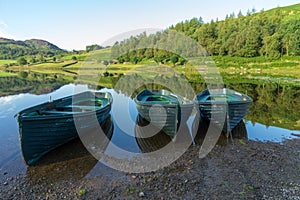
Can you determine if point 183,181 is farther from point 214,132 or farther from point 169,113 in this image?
point 214,132

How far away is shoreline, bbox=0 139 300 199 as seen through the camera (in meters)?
6.90

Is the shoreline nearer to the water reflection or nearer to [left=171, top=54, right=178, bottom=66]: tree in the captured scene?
the water reflection

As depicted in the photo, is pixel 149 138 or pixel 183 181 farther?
pixel 149 138

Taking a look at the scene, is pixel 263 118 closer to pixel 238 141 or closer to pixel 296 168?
pixel 238 141

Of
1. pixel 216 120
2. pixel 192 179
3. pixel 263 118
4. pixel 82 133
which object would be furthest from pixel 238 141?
pixel 82 133

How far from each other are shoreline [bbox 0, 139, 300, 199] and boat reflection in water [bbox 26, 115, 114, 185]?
0.13ft

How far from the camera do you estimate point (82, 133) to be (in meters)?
11.4

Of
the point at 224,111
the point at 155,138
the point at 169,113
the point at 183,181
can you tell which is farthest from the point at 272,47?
the point at 183,181

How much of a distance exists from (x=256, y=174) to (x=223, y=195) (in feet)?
6.91

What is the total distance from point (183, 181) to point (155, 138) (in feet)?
16.2

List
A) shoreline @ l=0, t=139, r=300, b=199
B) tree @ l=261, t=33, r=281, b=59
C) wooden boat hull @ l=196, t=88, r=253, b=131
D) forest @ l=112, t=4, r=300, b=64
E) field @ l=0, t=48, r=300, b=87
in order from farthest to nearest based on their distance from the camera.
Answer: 1. forest @ l=112, t=4, r=300, b=64
2. tree @ l=261, t=33, r=281, b=59
3. field @ l=0, t=48, r=300, b=87
4. wooden boat hull @ l=196, t=88, r=253, b=131
5. shoreline @ l=0, t=139, r=300, b=199

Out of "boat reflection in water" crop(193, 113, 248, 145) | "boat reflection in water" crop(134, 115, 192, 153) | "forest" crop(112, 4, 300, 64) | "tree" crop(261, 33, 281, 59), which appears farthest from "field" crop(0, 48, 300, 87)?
"boat reflection in water" crop(134, 115, 192, 153)

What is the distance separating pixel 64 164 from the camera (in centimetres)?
905

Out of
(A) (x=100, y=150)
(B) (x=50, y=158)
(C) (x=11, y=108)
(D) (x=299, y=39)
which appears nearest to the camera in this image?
(B) (x=50, y=158)
